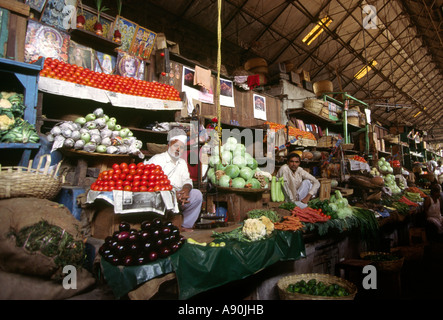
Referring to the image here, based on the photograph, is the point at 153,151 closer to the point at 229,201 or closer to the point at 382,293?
the point at 229,201

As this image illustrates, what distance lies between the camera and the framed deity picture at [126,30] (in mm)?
5398

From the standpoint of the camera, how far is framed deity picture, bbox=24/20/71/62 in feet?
14.2

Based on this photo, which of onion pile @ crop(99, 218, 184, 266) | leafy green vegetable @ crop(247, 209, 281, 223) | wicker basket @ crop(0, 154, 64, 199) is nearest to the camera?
onion pile @ crop(99, 218, 184, 266)

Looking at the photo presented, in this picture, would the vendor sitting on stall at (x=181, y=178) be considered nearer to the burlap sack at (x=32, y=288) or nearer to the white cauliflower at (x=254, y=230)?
the white cauliflower at (x=254, y=230)

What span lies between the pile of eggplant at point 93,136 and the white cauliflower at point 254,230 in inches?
88.4

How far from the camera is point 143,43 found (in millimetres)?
5793

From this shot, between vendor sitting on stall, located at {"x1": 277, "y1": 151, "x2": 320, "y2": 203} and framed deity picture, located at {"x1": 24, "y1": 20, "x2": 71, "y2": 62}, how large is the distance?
4.98 metres

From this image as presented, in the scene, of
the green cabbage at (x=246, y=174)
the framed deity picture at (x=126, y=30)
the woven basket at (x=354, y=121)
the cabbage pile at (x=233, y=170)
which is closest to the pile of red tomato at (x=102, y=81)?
the framed deity picture at (x=126, y=30)

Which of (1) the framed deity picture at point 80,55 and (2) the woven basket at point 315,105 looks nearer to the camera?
(1) the framed deity picture at point 80,55

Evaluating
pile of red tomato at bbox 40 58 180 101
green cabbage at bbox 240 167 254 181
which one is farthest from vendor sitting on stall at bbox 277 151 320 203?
pile of red tomato at bbox 40 58 180 101

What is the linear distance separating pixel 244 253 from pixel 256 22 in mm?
9910

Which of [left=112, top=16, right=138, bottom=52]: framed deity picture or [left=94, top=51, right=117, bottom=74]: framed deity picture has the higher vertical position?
[left=112, top=16, right=138, bottom=52]: framed deity picture

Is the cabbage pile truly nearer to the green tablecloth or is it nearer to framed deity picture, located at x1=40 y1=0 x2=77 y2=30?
the green tablecloth

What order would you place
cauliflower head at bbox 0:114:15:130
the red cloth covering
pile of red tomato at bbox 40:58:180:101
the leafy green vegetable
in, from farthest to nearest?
1. the red cloth covering
2. pile of red tomato at bbox 40:58:180:101
3. the leafy green vegetable
4. cauliflower head at bbox 0:114:15:130
